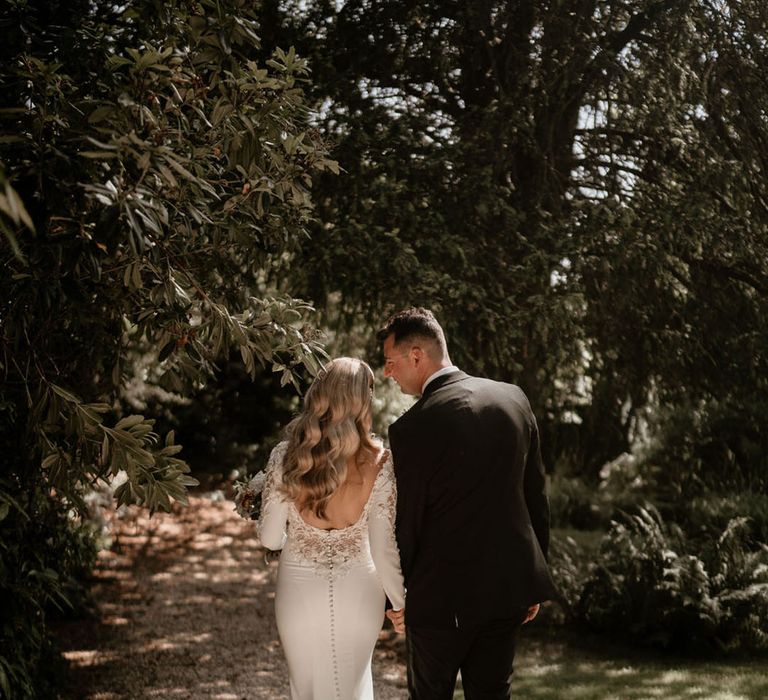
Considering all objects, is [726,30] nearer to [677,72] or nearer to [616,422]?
[677,72]

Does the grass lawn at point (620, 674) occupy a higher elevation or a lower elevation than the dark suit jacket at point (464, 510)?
lower

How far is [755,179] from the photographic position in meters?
6.59

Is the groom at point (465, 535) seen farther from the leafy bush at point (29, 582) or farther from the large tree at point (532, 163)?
the large tree at point (532, 163)

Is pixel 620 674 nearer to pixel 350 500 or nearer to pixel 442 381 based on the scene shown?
pixel 350 500

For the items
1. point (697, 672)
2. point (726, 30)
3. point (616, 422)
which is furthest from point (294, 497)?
point (616, 422)

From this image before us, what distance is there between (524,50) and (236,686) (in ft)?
18.2

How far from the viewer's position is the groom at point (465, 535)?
325cm

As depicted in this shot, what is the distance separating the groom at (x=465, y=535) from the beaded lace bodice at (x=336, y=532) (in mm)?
94

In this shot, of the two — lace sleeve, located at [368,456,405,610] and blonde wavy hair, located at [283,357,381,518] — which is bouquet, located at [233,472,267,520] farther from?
lace sleeve, located at [368,456,405,610]

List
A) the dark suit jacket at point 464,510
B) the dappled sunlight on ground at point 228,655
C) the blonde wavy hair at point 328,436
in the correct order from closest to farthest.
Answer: the dark suit jacket at point 464,510, the blonde wavy hair at point 328,436, the dappled sunlight on ground at point 228,655

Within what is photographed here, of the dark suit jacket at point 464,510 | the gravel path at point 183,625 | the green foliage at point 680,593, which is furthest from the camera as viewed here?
the green foliage at point 680,593

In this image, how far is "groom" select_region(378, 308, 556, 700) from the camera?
3.25 metres

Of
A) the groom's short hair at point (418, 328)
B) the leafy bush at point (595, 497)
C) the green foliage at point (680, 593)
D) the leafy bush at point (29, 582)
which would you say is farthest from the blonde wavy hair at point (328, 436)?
the leafy bush at point (595, 497)

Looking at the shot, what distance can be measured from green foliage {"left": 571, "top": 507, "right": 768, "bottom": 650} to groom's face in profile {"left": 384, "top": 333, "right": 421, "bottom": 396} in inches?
156
